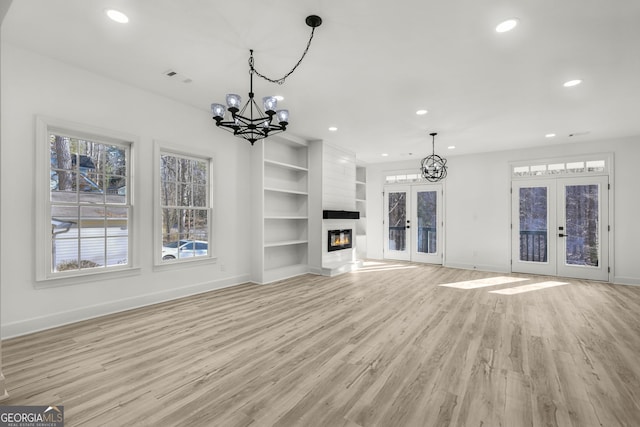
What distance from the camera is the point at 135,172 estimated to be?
3975mm

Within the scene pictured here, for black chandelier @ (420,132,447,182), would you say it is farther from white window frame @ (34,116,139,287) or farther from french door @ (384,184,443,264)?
white window frame @ (34,116,139,287)

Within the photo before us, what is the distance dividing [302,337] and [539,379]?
209 cm

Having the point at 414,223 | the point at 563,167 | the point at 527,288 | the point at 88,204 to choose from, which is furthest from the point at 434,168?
the point at 88,204

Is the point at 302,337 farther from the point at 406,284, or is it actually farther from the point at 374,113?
the point at 374,113

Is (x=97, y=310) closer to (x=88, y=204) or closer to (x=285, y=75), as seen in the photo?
(x=88, y=204)

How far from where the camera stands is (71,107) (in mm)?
3420

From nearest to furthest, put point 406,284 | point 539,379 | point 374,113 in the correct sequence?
point 539,379
point 374,113
point 406,284

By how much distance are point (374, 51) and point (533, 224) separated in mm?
6102

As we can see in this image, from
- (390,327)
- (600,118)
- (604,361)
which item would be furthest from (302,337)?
(600,118)

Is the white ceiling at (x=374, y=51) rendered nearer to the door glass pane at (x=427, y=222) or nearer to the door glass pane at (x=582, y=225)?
the door glass pane at (x=582, y=225)

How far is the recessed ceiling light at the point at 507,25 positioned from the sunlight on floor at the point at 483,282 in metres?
4.26

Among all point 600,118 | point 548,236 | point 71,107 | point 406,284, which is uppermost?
point 600,118

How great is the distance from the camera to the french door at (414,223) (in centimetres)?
798

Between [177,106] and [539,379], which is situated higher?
[177,106]
